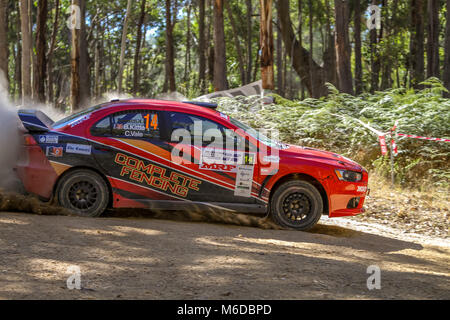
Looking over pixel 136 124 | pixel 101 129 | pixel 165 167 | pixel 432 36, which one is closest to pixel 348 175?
pixel 165 167

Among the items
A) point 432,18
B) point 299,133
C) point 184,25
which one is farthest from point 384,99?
point 184,25

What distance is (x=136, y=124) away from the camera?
25.1ft

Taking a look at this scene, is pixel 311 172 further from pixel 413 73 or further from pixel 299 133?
pixel 413 73

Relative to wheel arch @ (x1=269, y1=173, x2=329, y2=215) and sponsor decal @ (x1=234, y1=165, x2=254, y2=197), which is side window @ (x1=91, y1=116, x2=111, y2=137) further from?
wheel arch @ (x1=269, y1=173, x2=329, y2=215)

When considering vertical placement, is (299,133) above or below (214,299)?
above

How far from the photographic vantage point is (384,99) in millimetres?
14094

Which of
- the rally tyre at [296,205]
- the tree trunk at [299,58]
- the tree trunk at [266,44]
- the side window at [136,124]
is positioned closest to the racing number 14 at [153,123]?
the side window at [136,124]

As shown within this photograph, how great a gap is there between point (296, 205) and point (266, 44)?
1098 cm

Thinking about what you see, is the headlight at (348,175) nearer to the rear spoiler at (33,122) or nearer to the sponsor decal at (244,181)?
the sponsor decal at (244,181)

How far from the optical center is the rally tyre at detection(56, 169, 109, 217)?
296 inches

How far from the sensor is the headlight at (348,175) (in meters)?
7.70

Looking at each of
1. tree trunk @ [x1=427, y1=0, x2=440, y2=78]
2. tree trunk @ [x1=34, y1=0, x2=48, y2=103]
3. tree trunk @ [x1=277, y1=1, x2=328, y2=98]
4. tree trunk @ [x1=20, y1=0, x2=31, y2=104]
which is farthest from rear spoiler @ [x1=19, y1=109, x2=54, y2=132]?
tree trunk @ [x1=427, y1=0, x2=440, y2=78]

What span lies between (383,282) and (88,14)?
141ft

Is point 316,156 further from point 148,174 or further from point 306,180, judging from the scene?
point 148,174
